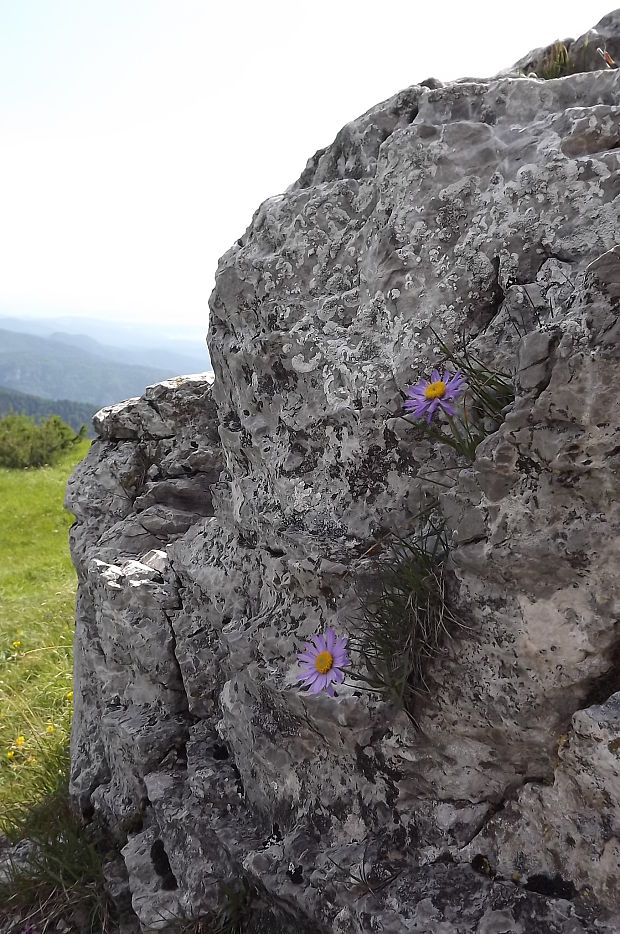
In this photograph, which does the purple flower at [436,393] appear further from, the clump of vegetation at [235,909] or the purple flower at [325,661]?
the clump of vegetation at [235,909]

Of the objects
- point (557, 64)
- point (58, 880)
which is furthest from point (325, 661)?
point (557, 64)

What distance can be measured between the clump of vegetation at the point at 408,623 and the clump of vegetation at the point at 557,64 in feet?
8.00

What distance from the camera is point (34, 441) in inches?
888

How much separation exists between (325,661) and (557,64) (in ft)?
10.4

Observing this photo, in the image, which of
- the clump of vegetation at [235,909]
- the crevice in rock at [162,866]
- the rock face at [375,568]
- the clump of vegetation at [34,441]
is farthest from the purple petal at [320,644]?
the clump of vegetation at [34,441]

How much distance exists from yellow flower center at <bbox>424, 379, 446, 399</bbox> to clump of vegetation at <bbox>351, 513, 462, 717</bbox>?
51 cm

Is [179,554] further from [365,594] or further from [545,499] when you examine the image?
[545,499]

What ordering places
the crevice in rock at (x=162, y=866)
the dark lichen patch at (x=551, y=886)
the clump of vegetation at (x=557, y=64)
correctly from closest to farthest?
the dark lichen patch at (x=551, y=886) < the crevice in rock at (x=162, y=866) < the clump of vegetation at (x=557, y=64)

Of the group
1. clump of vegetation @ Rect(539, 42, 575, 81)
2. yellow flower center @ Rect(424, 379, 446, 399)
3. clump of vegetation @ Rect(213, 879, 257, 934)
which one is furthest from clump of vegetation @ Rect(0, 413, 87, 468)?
yellow flower center @ Rect(424, 379, 446, 399)

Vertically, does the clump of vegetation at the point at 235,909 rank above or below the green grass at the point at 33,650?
above

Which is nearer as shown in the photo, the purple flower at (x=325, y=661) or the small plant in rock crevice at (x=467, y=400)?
the small plant in rock crevice at (x=467, y=400)

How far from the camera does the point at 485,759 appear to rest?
2717mm

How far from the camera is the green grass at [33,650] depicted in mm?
5215

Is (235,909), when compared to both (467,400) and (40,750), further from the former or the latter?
(40,750)
